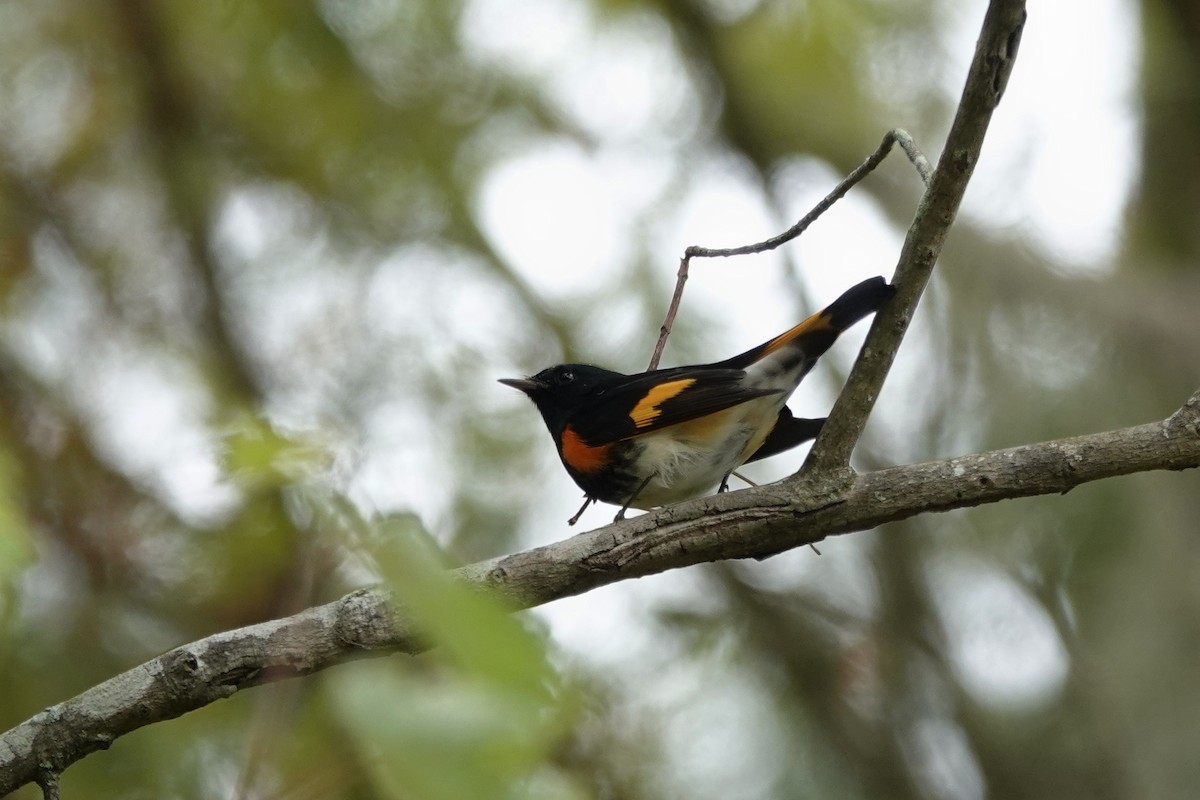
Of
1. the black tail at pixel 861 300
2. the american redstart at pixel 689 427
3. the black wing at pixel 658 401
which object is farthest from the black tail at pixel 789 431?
the black tail at pixel 861 300

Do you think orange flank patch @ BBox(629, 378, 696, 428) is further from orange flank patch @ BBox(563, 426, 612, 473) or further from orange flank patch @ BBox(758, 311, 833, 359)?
orange flank patch @ BBox(758, 311, 833, 359)

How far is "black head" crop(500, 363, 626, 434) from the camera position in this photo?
4.00m

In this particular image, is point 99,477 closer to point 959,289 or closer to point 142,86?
point 142,86

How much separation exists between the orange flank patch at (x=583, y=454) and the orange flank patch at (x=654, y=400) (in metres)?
0.13

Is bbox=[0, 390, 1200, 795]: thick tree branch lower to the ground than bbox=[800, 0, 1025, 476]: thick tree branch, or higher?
lower

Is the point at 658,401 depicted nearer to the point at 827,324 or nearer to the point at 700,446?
the point at 700,446

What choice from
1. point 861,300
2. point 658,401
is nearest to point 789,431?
point 658,401

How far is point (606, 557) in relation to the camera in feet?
8.19

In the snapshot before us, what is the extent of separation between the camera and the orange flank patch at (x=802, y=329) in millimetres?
2887

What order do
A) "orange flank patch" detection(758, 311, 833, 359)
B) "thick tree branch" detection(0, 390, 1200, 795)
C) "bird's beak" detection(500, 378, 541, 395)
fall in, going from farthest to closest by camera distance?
"bird's beak" detection(500, 378, 541, 395)
"orange flank patch" detection(758, 311, 833, 359)
"thick tree branch" detection(0, 390, 1200, 795)

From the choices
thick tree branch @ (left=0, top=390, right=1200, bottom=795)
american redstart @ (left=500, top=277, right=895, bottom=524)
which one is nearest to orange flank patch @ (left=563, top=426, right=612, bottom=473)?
american redstart @ (left=500, top=277, right=895, bottom=524)

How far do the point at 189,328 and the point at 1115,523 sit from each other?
523 centimetres

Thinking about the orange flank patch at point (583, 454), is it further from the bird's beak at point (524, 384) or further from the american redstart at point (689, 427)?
the bird's beak at point (524, 384)

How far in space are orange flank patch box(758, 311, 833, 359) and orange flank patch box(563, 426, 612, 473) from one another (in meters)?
0.61
